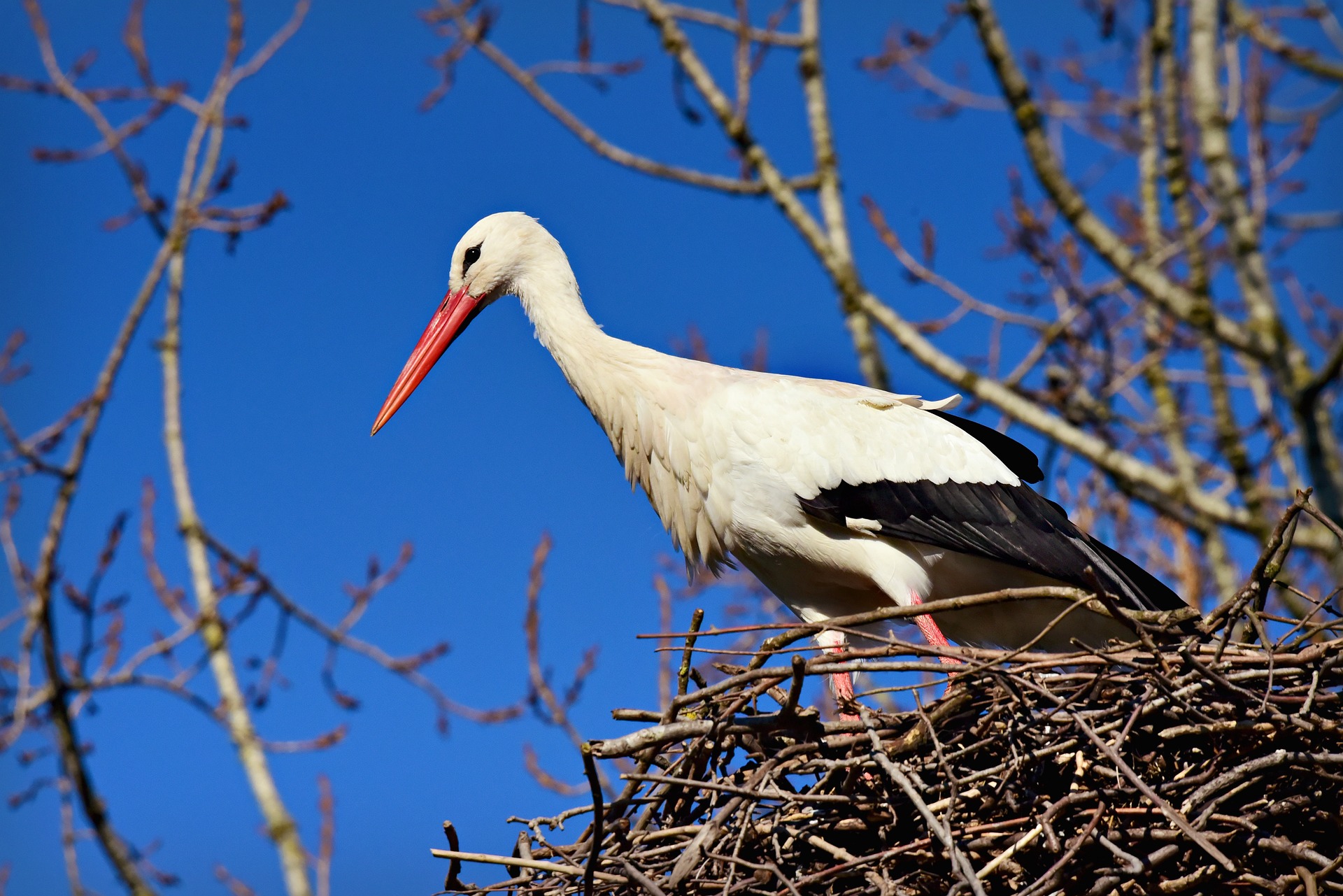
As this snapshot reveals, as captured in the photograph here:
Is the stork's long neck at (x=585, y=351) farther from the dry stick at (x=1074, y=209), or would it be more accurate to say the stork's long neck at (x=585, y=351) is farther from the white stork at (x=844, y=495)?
Result: the dry stick at (x=1074, y=209)

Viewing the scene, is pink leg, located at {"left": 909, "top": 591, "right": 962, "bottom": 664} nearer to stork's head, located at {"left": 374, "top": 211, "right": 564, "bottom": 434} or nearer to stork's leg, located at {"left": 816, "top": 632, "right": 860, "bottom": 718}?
stork's leg, located at {"left": 816, "top": 632, "right": 860, "bottom": 718}

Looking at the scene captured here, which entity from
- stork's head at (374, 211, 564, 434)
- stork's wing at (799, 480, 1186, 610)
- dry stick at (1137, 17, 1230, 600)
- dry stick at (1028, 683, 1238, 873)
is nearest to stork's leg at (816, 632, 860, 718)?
stork's wing at (799, 480, 1186, 610)

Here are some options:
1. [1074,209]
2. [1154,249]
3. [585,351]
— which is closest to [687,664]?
[585,351]

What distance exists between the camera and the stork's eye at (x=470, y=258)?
5.42 meters

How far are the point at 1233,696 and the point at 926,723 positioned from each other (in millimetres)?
734

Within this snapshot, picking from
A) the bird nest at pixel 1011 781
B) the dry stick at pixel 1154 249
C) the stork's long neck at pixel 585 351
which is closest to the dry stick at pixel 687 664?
the bird nest at pixel 1011 781

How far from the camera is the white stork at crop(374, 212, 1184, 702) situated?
14.4ft

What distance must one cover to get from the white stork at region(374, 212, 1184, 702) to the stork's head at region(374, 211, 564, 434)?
0.50m

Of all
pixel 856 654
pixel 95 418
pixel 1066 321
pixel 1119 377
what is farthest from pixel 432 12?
pixel 856 654

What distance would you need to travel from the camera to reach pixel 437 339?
5.45 m

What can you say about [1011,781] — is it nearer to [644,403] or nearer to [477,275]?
[644,403]

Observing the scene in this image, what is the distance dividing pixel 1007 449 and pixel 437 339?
2337 mm

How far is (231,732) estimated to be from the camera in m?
8.53

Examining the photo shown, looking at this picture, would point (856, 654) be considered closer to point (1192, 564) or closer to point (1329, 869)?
point (1329, 869)
